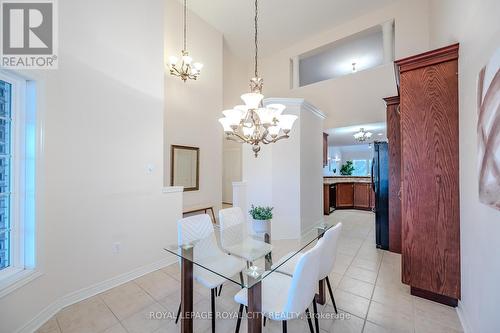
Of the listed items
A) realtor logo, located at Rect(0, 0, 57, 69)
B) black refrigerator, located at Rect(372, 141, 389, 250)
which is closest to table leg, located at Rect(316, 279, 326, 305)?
black refrigerator, located at Rect(372, 141, 389, 250)

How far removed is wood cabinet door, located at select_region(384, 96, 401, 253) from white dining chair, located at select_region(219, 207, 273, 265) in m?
2.29

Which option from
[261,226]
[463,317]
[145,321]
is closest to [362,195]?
[463,317]

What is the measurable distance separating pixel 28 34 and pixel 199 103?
315 centimetres

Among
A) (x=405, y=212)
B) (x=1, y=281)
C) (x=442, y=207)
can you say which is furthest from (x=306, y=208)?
(x=1, y=281)

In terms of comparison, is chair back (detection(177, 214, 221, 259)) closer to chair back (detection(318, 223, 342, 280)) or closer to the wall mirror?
chair back (detection(318, 223, 342, 280))

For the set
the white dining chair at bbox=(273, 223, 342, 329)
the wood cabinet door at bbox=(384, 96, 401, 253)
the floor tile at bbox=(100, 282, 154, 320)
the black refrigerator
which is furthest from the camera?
the black refrigerator

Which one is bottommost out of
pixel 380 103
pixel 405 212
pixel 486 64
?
pixel 405 212

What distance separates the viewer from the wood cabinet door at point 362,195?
6.36m

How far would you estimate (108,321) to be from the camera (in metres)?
1.76

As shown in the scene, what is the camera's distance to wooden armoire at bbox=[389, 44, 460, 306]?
1.84 meters

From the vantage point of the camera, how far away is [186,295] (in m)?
1.53

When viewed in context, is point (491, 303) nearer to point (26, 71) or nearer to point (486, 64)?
point (486, 64)

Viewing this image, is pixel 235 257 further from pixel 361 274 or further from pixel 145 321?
pixel 361 274

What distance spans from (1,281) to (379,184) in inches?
174
